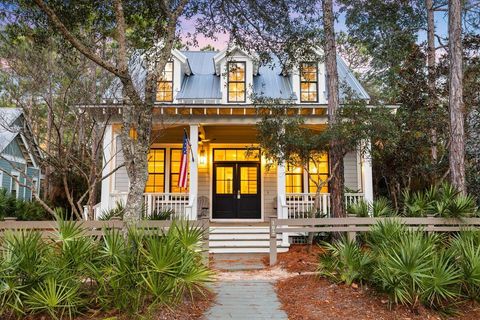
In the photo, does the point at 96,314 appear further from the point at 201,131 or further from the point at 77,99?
the point at 77,99

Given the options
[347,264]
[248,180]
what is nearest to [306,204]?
[248,180]

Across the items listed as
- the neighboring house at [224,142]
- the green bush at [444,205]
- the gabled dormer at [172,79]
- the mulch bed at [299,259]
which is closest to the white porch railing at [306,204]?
the neighboring house at [224,142]

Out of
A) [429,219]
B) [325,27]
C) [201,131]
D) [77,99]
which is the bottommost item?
[429,219]

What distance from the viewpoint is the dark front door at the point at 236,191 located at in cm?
1500

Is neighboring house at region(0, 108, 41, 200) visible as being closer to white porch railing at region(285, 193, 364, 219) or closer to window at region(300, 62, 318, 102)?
white porch railing at region(285, 193, 364, 219)

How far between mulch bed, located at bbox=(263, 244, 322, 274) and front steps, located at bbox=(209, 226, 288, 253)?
1.64ft

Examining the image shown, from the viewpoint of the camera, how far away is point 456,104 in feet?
31.8

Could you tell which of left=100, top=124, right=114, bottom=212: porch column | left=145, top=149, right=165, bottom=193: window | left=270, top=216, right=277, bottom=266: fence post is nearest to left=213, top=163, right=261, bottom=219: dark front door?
left=145, top=149, right=165, bottom=193: window

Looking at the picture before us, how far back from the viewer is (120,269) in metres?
5.28

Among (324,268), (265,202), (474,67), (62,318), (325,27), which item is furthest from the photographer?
(265,202)

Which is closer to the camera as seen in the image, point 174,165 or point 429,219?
point 429,219

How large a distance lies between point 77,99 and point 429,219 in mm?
11592

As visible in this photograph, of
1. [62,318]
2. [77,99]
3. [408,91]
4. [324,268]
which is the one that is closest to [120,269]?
[62,318]

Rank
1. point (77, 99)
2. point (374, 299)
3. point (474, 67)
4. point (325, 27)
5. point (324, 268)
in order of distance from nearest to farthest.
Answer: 1. point (374, 299)
2. point (324, 268)
3. point (325, 27)
4. point (77, 99)
5. point (474, 67)
